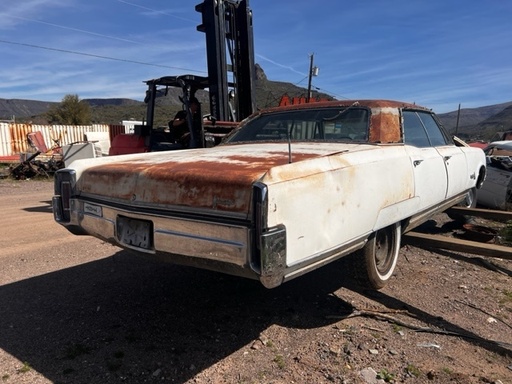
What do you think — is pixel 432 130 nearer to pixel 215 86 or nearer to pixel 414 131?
pixel 414 131

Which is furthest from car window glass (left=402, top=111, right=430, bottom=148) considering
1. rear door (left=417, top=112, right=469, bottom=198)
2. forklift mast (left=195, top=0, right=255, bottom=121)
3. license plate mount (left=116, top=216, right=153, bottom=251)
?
forklift mast (left=195, top=0, right=255, bottom=121)

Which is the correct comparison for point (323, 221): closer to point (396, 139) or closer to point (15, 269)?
point (396, 139)

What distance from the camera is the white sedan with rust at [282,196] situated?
90.4 inches

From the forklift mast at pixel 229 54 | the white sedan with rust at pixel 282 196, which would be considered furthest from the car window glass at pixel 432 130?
the forklift mast at pixel 229 54

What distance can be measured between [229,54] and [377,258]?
19.7 feet

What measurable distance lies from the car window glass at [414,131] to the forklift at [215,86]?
140 inches

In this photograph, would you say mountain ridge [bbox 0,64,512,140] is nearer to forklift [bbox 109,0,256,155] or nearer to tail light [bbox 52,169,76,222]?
forklift [bbox 109,0,256,155]

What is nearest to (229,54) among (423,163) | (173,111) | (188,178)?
(423,163)

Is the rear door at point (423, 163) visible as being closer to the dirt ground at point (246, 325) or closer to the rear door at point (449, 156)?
the rear door at point (449, 156)

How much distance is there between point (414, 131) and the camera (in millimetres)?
4160

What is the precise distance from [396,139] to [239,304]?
1.90 m

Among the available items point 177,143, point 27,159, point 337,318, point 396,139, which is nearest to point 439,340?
point 337,318

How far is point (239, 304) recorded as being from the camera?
11.6ft

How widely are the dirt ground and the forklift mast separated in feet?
14.3
